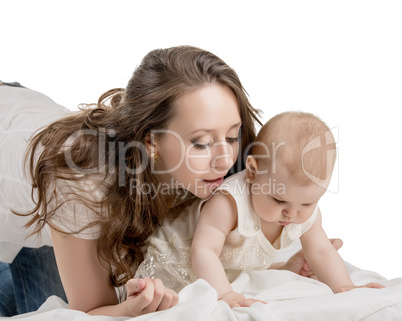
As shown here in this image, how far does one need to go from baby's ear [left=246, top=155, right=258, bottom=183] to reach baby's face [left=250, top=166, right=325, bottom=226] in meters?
0.01

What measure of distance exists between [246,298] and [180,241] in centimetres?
36

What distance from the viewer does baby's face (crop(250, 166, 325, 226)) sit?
1.97 m

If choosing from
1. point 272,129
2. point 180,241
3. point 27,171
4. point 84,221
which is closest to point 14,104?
point 27,171

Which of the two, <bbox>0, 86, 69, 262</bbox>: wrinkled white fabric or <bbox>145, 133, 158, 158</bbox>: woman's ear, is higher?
<bbox>145, 133, 158, 158</bbox>: woman's ear

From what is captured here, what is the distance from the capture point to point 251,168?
6.86 ft

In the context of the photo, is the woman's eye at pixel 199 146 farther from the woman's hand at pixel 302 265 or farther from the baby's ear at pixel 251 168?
the woman's hand at pixel 302 265

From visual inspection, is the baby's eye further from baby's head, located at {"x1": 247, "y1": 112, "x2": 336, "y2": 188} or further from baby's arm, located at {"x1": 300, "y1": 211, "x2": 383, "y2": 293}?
baby's arm, located at {"x1": 300, "y1": 211, "x2": 383, "y2": 293}

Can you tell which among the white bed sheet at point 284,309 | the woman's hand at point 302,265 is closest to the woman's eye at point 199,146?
the white bed sheet at point 284,309

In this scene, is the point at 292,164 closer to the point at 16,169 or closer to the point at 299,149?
the point at 299,149

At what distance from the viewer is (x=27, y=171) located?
7.75 feet

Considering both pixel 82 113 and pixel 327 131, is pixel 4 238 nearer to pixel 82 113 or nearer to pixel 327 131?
pixel 82 113

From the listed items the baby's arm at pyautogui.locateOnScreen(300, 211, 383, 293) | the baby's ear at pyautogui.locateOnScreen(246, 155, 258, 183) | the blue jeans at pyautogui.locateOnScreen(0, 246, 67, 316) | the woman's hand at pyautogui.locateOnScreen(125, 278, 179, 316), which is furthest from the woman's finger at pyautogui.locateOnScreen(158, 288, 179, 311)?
the blue jeans at pyautogui.locateOnScreen(0, 246, 67, 316)

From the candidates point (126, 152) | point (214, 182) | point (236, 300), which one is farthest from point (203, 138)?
point (236, 300)

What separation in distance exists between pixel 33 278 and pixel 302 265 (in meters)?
1.16
